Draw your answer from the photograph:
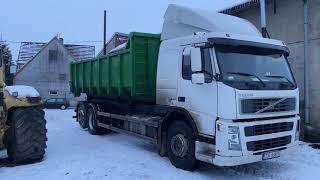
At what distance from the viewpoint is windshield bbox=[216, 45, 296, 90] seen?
805 centimetres

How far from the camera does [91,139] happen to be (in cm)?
1313

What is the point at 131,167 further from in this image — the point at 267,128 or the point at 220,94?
the point at 267,128

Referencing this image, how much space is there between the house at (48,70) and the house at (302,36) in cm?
3861

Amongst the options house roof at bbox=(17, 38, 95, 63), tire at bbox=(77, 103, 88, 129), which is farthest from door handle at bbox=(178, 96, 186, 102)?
house roof at bbox=(17, 38, 95, 63)

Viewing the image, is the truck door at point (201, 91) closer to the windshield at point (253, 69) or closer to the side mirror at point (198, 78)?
the side mirror at point (198, 78)

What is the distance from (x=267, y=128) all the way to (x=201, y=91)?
56.0 inches

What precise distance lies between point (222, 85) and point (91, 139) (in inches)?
248

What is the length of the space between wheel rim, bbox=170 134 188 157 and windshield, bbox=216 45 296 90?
167 centimetres

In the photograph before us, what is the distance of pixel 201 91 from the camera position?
8.46m

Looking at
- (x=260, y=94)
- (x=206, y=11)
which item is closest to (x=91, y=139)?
(x=206, y=11)

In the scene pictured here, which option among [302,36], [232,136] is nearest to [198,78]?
[232,136]

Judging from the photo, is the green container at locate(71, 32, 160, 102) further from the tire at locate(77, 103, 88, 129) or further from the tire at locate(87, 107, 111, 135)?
the tire at locate(77, 103, 88, 129)

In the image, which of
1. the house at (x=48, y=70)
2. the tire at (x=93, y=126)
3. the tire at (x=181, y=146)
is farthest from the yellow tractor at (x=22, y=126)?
the house at (x=48, y=70)

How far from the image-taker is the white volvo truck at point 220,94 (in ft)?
25.9
